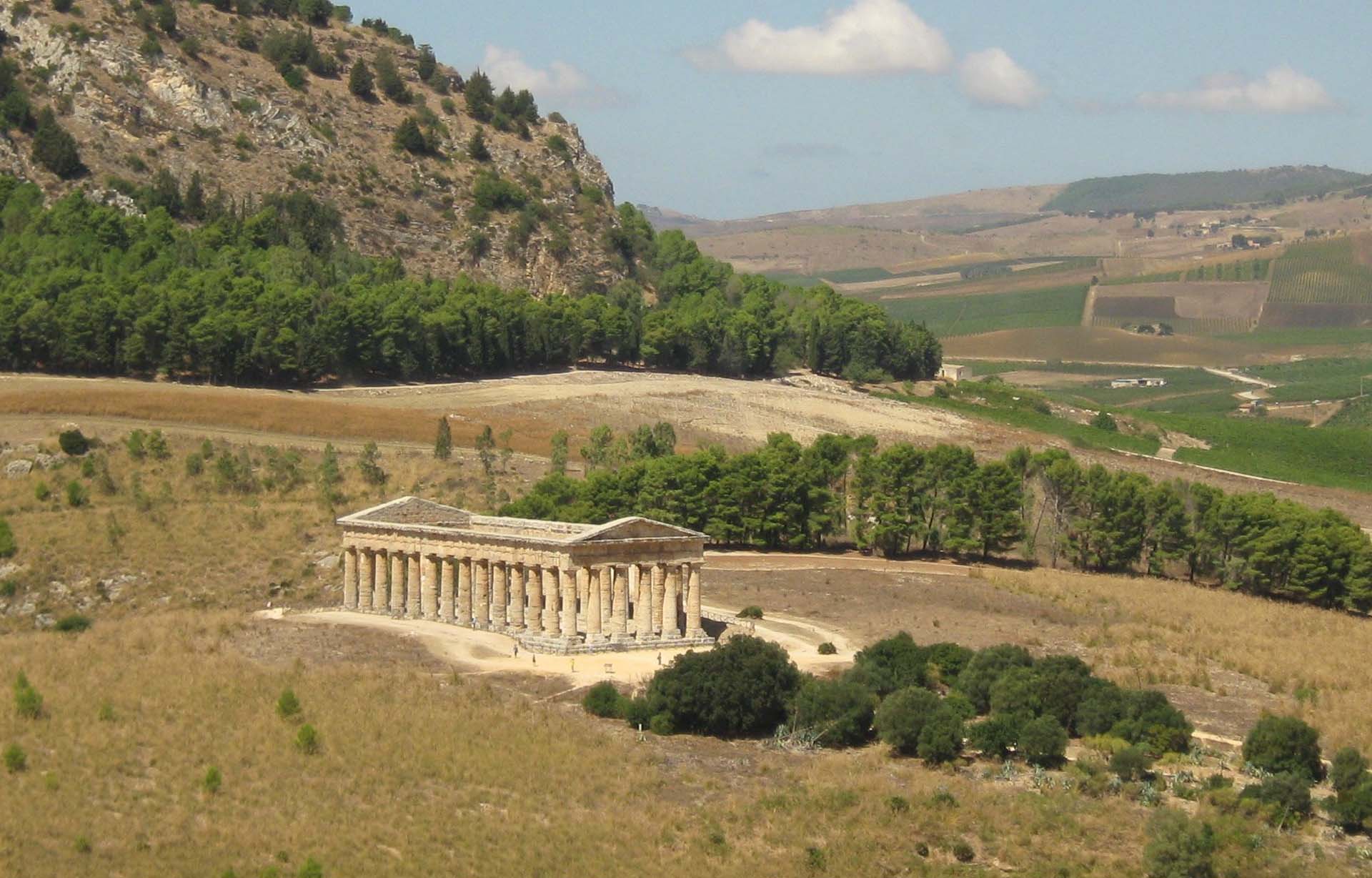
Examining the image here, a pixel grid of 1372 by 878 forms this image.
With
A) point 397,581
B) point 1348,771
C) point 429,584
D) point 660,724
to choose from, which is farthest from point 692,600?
point 1348,771

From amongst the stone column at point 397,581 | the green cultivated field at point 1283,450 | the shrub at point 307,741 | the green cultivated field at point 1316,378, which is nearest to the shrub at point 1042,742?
the shrub at point 307,741

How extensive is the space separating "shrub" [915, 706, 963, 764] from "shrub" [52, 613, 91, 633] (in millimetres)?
27065

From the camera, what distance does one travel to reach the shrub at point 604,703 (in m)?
55.3

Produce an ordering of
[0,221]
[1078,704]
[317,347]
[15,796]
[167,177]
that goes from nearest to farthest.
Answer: [15,796]
[1078,704]
[317,347]
[0,221]
[167,177]

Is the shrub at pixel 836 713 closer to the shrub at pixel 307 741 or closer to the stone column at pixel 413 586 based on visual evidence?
the shrub at pixel 307 741

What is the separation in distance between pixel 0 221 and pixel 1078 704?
83.7 m

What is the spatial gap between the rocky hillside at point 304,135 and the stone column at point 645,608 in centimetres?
7923

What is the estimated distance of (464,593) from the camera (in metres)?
66.1

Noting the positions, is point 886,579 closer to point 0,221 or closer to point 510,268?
point 0,221

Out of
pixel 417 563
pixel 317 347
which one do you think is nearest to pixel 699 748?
pixel 417 563

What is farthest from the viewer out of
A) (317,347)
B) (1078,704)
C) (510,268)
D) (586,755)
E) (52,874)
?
(510,268)

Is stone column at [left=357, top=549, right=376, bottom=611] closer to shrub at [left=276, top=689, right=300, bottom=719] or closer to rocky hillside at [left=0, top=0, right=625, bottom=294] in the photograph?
shrub at [left=276, top=689, right=300, bottom=719]

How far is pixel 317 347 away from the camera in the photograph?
4284 inches

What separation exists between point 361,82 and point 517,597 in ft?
334
